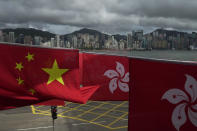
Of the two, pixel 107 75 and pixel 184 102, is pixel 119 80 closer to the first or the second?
pixel 107 75

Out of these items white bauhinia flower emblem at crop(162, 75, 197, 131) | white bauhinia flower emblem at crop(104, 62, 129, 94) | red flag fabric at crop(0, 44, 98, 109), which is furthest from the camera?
white bauhinia flower emblem at crop(104, 62, 129, 94)

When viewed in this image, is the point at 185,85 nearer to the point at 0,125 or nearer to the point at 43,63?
the point at 43,63

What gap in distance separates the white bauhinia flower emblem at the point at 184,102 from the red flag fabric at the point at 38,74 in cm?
323

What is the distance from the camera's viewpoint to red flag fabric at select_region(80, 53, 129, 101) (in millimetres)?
8133

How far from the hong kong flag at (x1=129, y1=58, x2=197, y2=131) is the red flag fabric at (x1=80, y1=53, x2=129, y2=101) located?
11.6 feet

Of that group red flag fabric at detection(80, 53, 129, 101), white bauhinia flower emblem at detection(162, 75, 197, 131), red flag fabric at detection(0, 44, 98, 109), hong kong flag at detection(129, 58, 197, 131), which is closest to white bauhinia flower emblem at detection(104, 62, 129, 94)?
red flag fabric at detection(80, 53, 129, 101)

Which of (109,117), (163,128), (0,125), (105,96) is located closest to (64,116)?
(109,117)

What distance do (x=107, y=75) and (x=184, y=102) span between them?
4.78 meters

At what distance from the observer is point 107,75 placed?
845 cm

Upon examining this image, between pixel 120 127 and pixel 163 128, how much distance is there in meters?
13.1

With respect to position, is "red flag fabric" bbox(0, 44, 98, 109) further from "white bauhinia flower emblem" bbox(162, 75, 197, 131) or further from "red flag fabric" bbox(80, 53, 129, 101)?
"white bauhinia flower emblem" bbox(162, 75, 197, 131)

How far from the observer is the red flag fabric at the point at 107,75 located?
813 cm

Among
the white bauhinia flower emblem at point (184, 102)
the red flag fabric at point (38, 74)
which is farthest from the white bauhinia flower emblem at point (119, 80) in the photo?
the white bauhinia flower emblem at point (184, 102)

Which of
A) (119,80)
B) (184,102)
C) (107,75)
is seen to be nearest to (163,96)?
(184,102)
